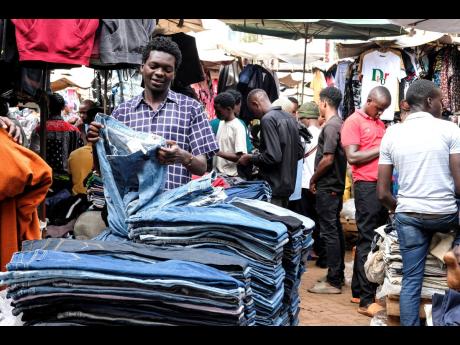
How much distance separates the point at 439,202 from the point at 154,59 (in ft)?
9.09

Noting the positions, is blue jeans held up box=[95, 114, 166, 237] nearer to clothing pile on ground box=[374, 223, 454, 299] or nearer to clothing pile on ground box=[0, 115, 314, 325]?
clothing pile on ground box=[0, 115, 314, 325]

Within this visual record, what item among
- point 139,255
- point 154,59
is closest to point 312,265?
point 154,59

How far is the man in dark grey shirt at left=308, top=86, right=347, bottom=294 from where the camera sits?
6695mm

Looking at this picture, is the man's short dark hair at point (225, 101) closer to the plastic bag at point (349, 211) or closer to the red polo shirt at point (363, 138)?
the red polo shirt at point (363, 138)

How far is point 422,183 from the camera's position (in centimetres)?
485

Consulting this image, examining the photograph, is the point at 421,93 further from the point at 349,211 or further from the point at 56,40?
the point at 349,211

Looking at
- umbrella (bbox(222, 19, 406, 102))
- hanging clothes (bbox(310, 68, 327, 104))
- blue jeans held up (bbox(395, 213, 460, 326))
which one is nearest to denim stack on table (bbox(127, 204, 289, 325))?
blue jeans held up (bbox(395, 213, 460, 326))

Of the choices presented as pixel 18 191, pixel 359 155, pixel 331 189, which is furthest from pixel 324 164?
pixel 18 191

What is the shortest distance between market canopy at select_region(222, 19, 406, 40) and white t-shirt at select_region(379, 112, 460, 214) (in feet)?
13.2
